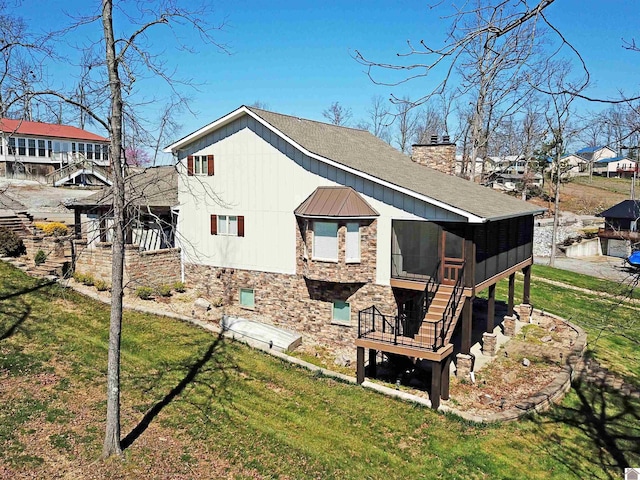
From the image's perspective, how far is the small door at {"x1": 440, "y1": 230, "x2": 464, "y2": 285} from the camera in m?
15.2

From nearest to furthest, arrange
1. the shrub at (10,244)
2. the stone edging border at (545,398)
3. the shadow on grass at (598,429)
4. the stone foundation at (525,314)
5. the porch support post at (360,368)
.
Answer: the shadow on grass at (598,429) < the stone edging border at (545,398) < the porch support post at (360,368) < the shrub at (10,244) < the stone foundation at (525,314)

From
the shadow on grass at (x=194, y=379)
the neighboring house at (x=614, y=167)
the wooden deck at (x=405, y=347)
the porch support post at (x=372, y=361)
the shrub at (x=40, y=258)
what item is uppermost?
the neighboring house at (x=614, y=167)

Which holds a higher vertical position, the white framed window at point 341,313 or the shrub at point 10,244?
the shrub at point 10,244

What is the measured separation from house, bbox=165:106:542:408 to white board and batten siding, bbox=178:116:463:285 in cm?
4

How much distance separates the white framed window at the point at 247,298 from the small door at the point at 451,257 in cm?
762

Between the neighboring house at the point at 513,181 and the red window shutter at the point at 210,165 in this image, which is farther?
the neighboring house at the point at 513,181

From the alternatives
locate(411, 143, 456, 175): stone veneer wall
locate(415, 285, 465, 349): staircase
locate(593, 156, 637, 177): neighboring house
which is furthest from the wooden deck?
locate(593, 156, 637, 177): neighboring house

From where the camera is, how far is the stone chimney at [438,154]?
23266 millimetres

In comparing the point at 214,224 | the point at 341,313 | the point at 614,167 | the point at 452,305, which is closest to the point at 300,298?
the point at 341,313

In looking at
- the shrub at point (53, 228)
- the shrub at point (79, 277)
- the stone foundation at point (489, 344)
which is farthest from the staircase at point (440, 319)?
the shrub at point (53, 228)

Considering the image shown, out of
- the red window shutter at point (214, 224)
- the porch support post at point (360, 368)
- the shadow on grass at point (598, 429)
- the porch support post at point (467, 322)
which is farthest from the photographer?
the red window shutter at point (214, 224)

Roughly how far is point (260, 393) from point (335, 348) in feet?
15.6

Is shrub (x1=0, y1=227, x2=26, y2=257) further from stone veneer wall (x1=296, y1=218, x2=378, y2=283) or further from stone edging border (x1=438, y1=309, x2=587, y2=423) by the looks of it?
stone edging border (x1=438, y1=309, x2=587, y2=423)

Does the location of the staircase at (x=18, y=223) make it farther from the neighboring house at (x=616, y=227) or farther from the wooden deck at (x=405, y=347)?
the neighboring house at (x=616, y=227)
